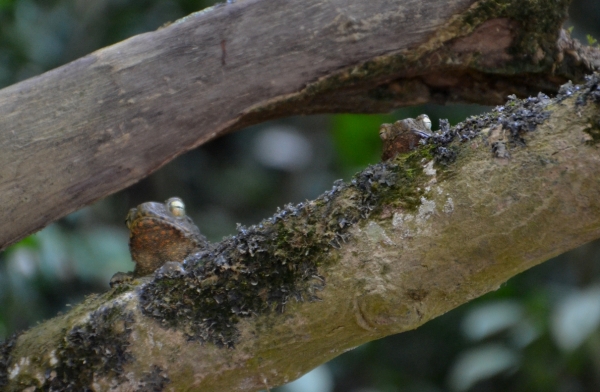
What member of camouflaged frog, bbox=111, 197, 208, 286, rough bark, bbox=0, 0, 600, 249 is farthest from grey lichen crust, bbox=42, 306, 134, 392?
rough bark, bbox=0, 0, 600, 249

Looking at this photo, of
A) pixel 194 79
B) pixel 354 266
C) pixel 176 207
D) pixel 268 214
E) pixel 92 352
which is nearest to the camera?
pixel 354 266

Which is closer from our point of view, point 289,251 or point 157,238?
point 289,251

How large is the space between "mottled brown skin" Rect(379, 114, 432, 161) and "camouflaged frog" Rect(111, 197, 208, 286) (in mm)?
606

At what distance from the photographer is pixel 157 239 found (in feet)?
5.93

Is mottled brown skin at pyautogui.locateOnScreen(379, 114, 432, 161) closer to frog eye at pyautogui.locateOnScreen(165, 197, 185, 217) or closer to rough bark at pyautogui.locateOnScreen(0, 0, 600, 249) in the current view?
rough bark at pyautogui.locateOnScreen(0, 0, 600, 249)

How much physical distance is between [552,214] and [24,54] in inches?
139

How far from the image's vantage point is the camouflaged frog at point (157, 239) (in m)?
1.79

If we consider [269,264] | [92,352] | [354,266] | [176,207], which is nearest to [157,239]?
[176,207]

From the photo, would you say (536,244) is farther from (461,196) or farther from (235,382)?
(235,382)

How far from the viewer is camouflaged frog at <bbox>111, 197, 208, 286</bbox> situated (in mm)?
1786

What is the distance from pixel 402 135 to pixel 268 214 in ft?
11.9

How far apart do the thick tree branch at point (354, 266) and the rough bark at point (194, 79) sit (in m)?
0.36

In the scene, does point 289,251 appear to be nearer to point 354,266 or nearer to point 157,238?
point 354,266

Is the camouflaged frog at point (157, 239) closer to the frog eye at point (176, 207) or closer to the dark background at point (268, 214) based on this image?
the frog eye at point (176, 207)
